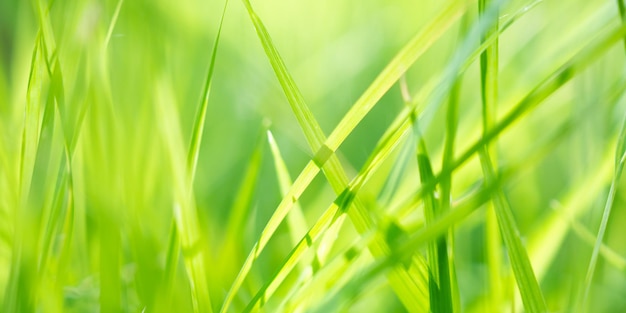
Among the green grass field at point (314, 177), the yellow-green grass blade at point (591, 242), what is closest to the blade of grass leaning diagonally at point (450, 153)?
the green grass field at point (314, 177)

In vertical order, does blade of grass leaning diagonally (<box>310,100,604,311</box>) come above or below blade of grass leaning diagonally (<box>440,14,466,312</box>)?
below

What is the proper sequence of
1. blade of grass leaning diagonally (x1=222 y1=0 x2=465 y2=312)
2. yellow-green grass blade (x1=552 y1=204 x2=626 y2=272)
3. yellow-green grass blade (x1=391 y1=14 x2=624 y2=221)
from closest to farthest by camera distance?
yellow-green grass blade (x1=391 y1=14 x2=624 y2=221) → blade of grass leaning diagonally (x1=222 y1=0 x2=465 y2=312) → yellow-green grass blade (x1=552 y1=204 x2=626 y2=272)

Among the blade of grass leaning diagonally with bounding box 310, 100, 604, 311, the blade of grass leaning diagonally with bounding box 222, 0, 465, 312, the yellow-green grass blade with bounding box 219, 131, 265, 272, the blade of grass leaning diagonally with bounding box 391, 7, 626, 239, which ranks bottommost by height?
the blade of grass leaning diagonally with bounding box 310, 100, 604, 311

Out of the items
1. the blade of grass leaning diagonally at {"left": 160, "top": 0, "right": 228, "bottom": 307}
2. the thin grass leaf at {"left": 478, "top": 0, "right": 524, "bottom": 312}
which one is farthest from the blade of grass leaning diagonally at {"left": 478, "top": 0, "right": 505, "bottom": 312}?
the blade of grass leaning diagonally at {"left": 160, "top": 0, "right": 228, "bottom": 307}

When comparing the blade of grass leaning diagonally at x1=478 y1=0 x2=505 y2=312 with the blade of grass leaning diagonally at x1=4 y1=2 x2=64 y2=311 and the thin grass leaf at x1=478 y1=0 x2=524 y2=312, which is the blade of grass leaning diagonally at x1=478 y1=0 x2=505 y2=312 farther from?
the blade of grass leaning diagonally at x1=4 y1=2 x2=64 y2=311

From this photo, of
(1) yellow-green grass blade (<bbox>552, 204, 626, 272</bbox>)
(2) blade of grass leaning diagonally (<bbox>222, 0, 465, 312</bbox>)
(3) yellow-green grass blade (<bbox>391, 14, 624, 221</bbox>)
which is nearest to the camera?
(3) yellow-green grass blade (<bbox>391, 14, 624, 221</bbox>)

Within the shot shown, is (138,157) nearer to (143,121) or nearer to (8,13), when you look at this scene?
(143,121)

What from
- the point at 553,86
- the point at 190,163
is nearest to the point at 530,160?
Result: the point at 553,86

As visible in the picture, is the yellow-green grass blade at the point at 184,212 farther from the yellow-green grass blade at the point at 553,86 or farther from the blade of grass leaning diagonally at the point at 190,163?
the yellow-green grass blade at the point at 553,86
